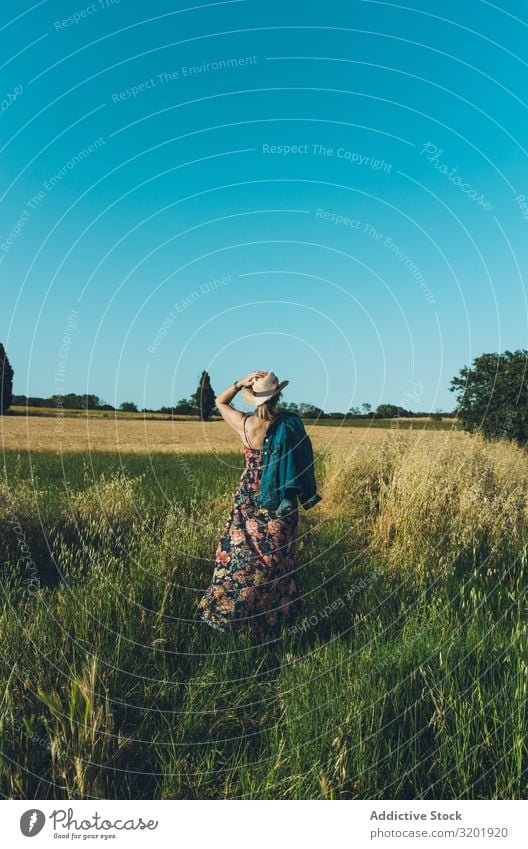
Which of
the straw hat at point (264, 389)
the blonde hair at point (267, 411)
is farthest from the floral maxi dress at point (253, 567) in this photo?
the straw hat at point (264, 389)

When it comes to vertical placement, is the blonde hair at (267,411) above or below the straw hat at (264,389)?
below

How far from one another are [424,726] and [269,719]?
3.31ft

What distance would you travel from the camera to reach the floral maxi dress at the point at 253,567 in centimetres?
565

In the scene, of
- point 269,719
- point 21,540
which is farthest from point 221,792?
point 21,540

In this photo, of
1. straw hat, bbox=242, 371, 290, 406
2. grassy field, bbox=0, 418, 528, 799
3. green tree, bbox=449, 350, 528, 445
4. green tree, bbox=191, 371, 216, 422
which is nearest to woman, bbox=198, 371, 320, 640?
straw hat, bbox=242, 371, 290, 406

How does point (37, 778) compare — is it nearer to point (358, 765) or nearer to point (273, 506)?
point (358, 765)

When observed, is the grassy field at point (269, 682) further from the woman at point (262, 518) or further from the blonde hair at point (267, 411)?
the blonde hair at point (267, 411)

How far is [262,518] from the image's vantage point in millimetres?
5719

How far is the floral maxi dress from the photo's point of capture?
18.5ft

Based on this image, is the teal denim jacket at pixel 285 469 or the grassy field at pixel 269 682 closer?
the grassy field at pixel 269 682
